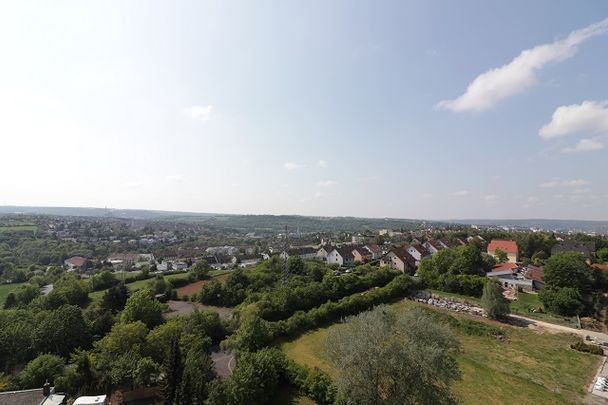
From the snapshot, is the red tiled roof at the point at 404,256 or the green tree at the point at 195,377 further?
the red tiled roof at the point at 404,256

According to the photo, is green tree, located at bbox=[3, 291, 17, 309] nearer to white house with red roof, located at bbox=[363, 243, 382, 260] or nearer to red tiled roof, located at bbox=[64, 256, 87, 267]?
red tiled roof, located at bbox=[64, 256, 87, 267]

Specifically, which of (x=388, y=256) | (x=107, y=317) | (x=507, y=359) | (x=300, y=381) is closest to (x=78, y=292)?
(x=107, y=317)

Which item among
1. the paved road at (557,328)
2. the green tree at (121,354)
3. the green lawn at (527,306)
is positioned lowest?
the paved road at (557,328)

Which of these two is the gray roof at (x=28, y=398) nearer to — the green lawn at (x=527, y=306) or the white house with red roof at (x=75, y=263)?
the green lawn at (x=527, y=306)

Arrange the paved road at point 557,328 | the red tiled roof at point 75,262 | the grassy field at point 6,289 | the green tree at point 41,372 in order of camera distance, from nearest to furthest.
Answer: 1. the green tree at point 41,372
2. the paved road at point 557,328
3. the grassy field at point 6,289
4. the red tiled roof at point 75,262

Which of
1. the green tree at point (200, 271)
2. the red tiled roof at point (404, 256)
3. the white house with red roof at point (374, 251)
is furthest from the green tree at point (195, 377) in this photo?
the white house with red roof at point (374, 251)

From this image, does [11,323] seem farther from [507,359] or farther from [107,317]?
[507,359]

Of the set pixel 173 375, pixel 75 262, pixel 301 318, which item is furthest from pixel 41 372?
pixel 75 262

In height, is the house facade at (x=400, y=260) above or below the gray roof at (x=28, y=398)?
above
